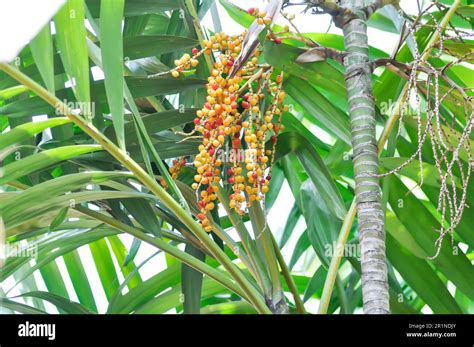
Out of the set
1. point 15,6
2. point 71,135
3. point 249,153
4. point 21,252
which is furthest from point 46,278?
point 249,153

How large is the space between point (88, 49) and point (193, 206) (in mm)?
311

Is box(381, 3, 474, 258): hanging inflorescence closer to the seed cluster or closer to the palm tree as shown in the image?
the palm tree

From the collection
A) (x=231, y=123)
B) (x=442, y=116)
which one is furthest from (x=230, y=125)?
(x=442, y=116)

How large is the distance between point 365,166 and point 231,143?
22cm

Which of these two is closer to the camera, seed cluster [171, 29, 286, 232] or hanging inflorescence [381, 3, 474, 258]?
hanging inflorescence [381, 3, 474, 258]

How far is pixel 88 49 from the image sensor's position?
88 cm

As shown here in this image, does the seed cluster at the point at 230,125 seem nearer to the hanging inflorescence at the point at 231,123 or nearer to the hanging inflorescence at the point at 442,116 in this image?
the hanging inflorescence at the point at 231,123

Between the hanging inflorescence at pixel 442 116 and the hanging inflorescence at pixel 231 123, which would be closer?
the hanging inflorescence at pixel 442 116

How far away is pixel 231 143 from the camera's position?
1.00 meters

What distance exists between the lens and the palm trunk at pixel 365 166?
2.66 ft

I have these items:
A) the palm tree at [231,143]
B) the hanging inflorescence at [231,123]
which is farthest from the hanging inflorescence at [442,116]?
the hanging inflorescence at [231,123]

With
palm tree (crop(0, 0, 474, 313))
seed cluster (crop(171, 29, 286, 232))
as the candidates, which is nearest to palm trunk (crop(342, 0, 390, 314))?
palm tree (crop(0, 0, 474, 313))

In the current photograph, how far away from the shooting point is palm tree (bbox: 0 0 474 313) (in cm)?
83

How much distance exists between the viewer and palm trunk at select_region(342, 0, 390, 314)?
0.81m
